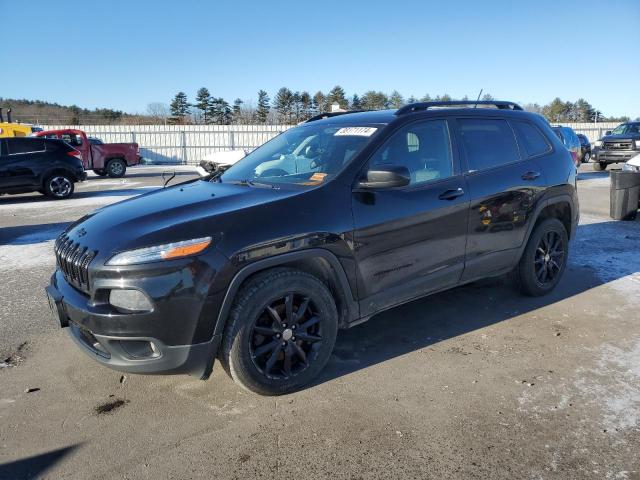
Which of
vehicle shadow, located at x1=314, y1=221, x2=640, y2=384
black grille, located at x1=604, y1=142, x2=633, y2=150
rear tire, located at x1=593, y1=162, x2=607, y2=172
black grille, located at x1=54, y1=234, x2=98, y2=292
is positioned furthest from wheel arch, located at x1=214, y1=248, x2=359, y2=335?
rear tire, located at x1=593, y1=162, x2=607, y2=172

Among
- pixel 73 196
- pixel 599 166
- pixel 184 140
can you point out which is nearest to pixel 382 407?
pixel 73 196

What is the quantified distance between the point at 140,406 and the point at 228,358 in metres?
0.72

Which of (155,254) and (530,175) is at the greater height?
(530,175)

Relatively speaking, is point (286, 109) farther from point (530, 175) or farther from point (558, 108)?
point (530, 175)

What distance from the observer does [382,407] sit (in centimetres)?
313

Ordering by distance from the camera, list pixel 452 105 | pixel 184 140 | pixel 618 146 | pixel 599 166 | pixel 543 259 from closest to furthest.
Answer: pixel 452 105 → pixel 543 259 → pixel 618 146 → pixel 599 166 → pixel 184 140

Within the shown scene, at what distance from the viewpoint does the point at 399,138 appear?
3816 millimetres

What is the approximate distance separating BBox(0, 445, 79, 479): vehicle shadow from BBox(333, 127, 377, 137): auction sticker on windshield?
9.11 ft

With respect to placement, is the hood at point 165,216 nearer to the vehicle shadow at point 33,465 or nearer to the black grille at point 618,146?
the vehicle shadow at point 33,465

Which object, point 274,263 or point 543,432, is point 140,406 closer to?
point 274,263

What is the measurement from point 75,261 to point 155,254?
65 centimetres

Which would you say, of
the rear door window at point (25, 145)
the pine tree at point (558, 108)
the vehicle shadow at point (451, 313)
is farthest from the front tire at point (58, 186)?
the pine tree at point (558, 108)

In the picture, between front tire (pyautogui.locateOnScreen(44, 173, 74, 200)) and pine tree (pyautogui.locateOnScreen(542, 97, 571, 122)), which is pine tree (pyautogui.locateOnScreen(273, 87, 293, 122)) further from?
front tire (pyautogui.locateOnScreen(44, 173, 74, 200))

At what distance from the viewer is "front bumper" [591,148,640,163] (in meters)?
18.8
